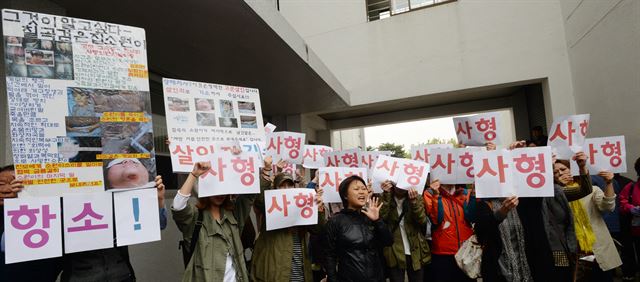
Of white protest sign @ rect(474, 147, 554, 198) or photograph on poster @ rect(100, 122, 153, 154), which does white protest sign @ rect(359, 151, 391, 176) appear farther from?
photograph on poster @ rect(100, 122, 153, 154)

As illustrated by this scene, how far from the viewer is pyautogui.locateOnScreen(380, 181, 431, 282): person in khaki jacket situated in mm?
4371

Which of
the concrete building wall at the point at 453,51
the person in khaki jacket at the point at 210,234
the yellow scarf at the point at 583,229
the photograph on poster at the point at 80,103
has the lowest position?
the yellow scarf at the point at 583,229

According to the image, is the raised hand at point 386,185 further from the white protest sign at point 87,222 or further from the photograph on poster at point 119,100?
the white protest sign at point 87,222

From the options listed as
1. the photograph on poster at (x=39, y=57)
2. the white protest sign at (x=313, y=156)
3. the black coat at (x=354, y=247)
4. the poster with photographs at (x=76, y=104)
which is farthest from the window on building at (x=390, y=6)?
the photograph on poster at (x=39, y=57)

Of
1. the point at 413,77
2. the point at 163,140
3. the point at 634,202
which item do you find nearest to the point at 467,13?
→ the point at 413,77

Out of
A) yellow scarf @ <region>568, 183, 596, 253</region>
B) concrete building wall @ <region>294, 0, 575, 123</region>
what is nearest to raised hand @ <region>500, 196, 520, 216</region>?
yellow scarf @ <region>568, 183, 596, 253</region>

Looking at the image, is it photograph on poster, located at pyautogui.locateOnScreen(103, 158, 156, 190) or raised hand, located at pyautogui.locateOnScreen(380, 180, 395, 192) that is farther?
raised hand, located at pyautogui.locateOnScreen(380, 180, 395, 192)

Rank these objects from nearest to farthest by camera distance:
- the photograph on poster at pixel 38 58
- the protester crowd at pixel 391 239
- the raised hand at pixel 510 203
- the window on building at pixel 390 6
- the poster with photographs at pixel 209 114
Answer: the photograph on poster at pixel 38 58, the protester crowd at pixel 391 239, the raised hand at pixel 510 203, the poster with photographs at pixel 209 114, the window on building at pixel 390 6

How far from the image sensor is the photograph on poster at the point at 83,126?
245cm

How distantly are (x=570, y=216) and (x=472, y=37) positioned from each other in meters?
6.69

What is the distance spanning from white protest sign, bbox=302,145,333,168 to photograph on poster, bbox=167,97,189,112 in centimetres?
254

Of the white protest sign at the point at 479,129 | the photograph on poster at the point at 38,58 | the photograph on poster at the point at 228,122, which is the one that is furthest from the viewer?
the white protest sign at the point at 479,129

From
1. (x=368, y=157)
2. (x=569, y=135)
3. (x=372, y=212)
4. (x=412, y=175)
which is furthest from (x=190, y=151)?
(x=569, y=135)

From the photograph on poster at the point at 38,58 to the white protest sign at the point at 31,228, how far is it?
79 cm
